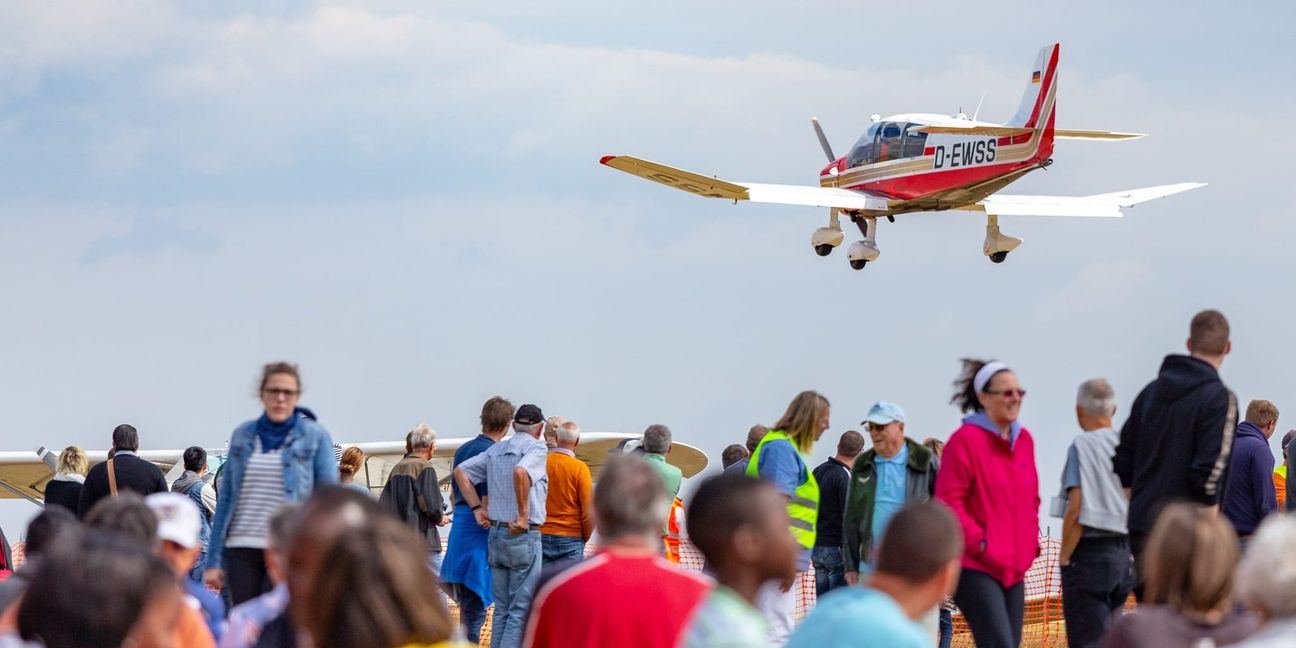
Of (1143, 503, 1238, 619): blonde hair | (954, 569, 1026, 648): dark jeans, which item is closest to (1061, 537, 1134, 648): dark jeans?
(954, 569, 1026, 648): dark jeans

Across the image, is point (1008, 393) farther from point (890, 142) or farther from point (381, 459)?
point (381, 459)

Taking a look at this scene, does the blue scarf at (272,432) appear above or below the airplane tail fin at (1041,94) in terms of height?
below

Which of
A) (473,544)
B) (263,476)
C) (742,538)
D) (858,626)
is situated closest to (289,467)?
(263,476)

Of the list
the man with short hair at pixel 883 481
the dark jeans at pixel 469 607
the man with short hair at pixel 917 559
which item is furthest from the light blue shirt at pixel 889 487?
the man with short hair at pixel 917 559

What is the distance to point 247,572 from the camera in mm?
7141

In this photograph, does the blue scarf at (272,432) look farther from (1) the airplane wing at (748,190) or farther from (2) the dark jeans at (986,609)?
(1) the airplane wing at (748,190)

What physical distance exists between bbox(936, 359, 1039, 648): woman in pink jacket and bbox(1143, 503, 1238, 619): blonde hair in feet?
8.59

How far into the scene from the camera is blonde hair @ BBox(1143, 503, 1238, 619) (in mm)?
4176

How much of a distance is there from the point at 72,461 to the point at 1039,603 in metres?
8.97

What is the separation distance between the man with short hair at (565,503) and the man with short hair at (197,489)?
2848mm

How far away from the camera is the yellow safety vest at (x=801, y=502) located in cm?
810

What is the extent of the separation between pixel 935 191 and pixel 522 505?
18047 mm

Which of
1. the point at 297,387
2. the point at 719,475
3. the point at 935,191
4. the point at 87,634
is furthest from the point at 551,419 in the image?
the point at 935,191

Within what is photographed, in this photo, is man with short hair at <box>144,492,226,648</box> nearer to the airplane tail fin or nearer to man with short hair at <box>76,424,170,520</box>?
man with short hair at <box>76,424,170,520</box>
